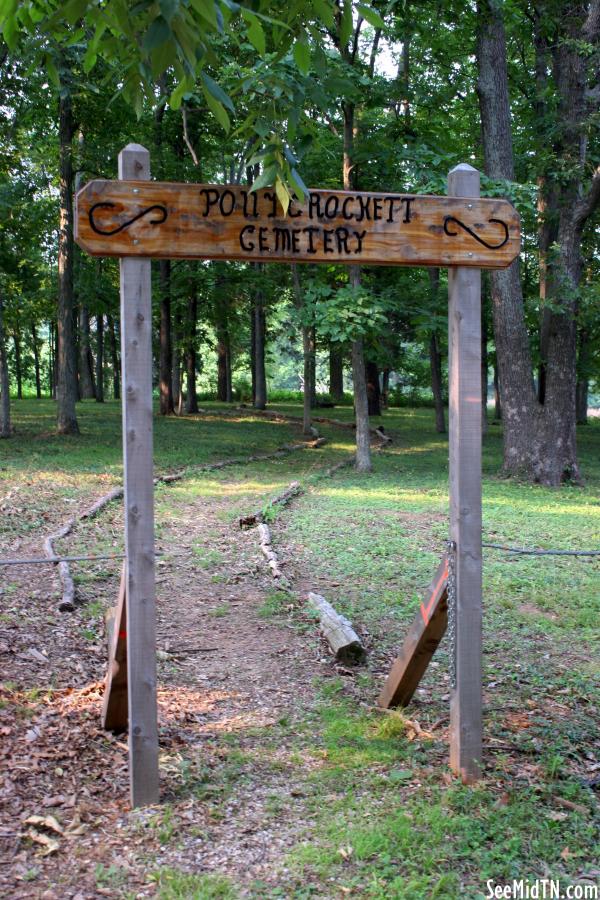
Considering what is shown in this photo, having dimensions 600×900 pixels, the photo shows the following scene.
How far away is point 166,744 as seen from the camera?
436 centimetres

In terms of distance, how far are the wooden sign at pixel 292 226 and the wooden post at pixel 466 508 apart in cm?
14

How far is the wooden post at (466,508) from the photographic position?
3.92 metres

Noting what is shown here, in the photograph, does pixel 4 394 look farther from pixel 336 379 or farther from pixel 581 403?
pixel 581 403

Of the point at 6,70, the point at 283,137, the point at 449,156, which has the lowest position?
the point at 283,137

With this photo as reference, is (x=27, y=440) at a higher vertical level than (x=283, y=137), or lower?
lower

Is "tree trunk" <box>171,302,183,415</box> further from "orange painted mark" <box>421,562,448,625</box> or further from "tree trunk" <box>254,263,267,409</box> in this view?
"orange painted mark" <box>421,562,448,625</box>

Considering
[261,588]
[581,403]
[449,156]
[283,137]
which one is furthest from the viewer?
[581,403]

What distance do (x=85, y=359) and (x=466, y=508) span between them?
31196mm

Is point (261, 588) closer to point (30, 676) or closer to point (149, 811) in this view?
point (30, 676)

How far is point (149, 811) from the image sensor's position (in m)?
3.67

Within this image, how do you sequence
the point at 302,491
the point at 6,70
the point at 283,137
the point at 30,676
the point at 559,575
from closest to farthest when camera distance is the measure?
the point at 283,137
the point at 30,676
the point at 559,575
the point at 302,491
the point at 6,70

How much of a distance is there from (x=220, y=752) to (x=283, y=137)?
10.4ft

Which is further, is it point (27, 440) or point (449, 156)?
point (27, 440)

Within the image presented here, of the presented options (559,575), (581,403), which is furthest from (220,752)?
(581,403)
